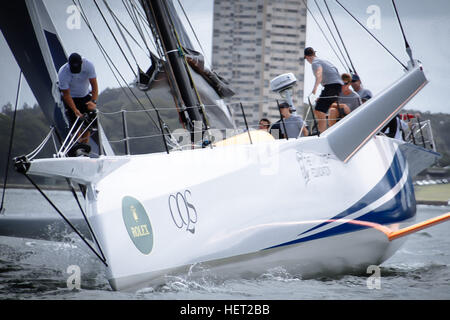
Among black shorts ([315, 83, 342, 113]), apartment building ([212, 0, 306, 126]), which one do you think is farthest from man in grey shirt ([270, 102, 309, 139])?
apartment building ([212, 0, 306, 126])

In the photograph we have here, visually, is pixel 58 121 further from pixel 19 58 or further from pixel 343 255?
pixel 343 255

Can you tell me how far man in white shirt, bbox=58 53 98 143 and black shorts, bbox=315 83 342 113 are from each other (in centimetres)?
278

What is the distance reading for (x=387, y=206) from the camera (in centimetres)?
664

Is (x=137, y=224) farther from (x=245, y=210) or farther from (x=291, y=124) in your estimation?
(x=291, y=124)

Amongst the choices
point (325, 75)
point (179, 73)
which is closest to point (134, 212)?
point (179, 73)

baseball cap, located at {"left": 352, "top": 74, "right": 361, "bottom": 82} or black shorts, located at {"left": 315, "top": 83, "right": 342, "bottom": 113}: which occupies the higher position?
baseball cap, located at {"left": 352, "top": 74, "right": 361, "bottom": 82}

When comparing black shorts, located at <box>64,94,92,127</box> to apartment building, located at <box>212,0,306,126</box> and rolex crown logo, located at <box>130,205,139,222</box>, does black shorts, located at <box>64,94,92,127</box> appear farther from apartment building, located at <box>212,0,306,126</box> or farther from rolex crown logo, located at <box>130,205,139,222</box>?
apartment building, located at <box>212,0,306,126</box>

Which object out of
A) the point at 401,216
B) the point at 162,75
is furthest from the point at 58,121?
the point at 401,216

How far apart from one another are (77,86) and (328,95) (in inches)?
117

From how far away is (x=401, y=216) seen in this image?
695 cm

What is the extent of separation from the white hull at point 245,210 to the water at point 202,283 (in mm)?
118

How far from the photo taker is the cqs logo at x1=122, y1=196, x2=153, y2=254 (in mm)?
4562

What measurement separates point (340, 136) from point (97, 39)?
2844 mm

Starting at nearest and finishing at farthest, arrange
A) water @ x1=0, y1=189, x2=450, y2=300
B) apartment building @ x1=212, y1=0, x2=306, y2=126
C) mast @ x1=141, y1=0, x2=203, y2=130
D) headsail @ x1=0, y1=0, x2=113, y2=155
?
1. water @ x1=0, y1=189, x2=450, y2=300
2. mast @ x1=141, y1=0, x2=203, y2=130
3. headsail @ x1=0, y1=0, x2=113, y2=155
4. apartment building @ x1=212, y1=0, x2=306, y2=126
